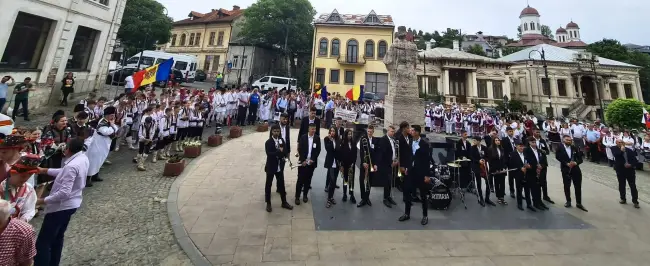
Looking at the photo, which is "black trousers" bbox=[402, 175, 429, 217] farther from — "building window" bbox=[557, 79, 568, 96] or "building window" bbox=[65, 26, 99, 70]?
"building window" bbox=[557, 79, 568, 96]

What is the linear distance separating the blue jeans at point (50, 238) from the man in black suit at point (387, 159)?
549cm

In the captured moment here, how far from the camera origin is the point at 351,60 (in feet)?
112

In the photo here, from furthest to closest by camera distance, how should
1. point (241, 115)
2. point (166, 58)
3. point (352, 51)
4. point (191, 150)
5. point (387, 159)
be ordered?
point (352, 51) < point (166, 58) < point (241, 115) < point (191, 150) < point (387, 159)

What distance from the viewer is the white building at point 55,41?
38.8ft

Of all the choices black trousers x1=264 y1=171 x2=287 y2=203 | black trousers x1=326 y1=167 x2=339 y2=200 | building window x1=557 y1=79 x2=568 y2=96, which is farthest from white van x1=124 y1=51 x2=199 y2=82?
building window x1=557 y1=79 x2=568 y2=96

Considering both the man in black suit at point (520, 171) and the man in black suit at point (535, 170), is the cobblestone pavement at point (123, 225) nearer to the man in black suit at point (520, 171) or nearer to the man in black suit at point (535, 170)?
the man in black suit at point (520, 171)

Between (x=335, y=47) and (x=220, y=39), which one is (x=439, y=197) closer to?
(x=335, y=47)

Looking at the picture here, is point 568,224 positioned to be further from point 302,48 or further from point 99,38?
point 302,48

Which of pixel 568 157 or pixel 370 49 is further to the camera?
pixel 370 49

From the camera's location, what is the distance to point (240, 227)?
5.20 meters

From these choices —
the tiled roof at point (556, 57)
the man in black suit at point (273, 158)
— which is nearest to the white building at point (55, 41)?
the man in black suit at point (273, 158)

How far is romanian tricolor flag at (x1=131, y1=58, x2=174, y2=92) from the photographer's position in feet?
33.2

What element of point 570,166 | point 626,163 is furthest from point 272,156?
point 626,163

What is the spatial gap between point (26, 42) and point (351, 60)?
27991mm
